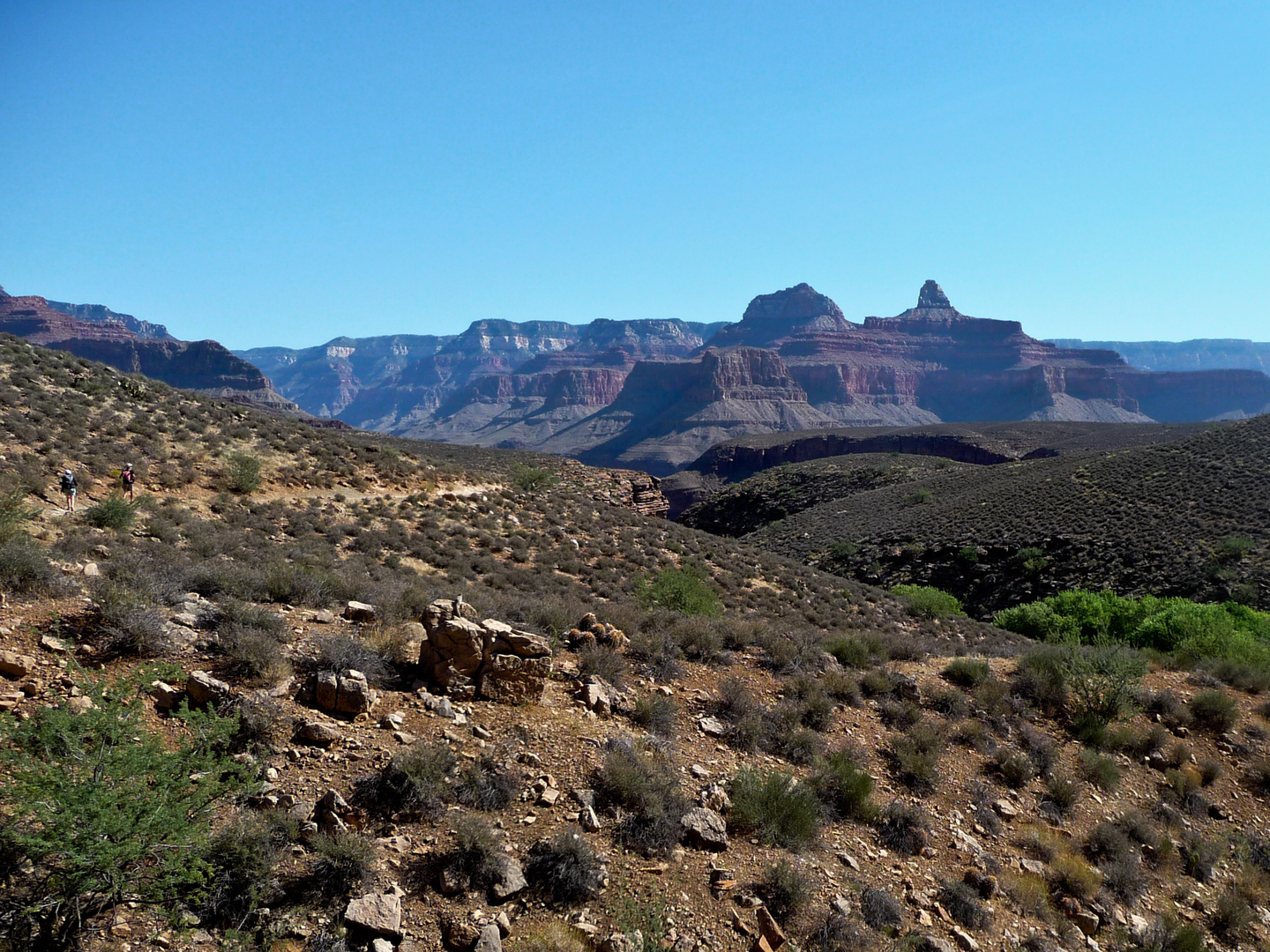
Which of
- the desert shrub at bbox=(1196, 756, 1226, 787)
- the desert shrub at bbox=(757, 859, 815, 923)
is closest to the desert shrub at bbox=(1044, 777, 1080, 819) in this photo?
the desert shrub at bbox=(1196, 756, 1226, 787)

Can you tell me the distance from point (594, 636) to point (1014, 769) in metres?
→ 5.59

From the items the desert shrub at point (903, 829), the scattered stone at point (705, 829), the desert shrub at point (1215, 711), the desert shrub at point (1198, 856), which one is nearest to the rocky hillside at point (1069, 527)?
the desert shrub at point (1215, 711)

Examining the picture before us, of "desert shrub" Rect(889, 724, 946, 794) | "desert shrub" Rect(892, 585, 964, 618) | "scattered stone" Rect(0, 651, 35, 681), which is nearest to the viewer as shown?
"scattered stone" Rect(0, 651, 35, 681)

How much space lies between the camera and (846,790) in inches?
268

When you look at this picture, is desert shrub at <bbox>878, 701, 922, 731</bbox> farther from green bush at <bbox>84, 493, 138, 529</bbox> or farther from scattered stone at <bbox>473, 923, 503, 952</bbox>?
green bush at <bbox>84, 493, 138, 529</bbox>

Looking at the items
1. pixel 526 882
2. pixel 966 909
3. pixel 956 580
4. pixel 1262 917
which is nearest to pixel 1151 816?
pixel 1262 917

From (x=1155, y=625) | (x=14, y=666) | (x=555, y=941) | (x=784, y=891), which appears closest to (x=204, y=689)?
(x=14, y=666)

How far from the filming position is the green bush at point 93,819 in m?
3.65

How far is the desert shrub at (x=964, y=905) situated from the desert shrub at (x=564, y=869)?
11.1 ft

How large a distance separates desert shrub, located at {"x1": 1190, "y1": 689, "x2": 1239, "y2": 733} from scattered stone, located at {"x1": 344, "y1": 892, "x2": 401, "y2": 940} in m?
11.8

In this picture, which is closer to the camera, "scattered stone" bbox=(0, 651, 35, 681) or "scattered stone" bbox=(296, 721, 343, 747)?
"scattered stone" bbox=(0, 651, 35, 681)

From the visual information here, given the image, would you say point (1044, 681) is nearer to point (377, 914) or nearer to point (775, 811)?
point (775, 811)

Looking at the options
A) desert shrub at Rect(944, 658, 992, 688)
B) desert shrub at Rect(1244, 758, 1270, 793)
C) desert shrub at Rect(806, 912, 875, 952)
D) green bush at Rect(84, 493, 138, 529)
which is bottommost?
desert shrub at Rect(1244, 758, 1270, 793)

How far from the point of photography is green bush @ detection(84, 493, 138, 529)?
11.5 meters
